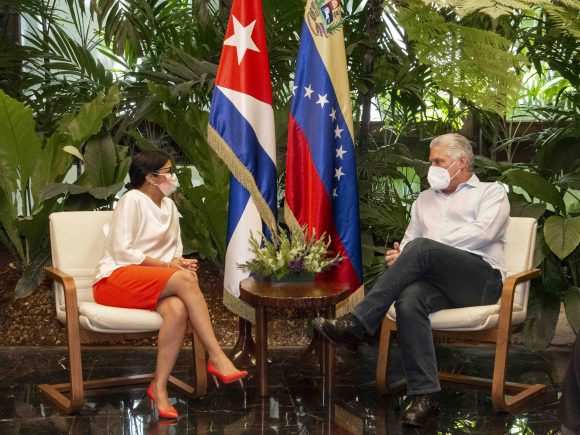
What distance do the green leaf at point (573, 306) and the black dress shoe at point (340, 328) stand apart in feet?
4.59

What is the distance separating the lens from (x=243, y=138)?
460cm

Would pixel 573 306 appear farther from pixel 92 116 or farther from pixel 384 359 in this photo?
pixel 92 116

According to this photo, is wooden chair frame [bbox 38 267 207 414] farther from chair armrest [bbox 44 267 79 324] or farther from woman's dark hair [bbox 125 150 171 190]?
woman's dark hair [bbox 125 150 171 190]

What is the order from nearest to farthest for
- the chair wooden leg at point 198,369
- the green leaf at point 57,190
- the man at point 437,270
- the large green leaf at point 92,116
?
the man at point 437,270 < the chair wooden leg at point 198,369 < the green leaf at point 57,190 < the large green leaf at point 92,116

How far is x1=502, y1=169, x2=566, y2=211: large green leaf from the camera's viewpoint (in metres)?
4.83

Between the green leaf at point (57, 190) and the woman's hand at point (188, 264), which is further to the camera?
the green leaf at point (57, 190)

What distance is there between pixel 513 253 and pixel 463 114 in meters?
2.12

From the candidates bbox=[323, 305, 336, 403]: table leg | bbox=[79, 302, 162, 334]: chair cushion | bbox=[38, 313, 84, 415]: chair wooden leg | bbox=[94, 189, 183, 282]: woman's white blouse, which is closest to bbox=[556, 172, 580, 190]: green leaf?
bbox=[323, 305, 336, 403]: table leg

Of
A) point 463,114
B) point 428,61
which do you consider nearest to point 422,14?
point 428,61

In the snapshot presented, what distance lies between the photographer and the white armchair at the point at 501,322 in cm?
377

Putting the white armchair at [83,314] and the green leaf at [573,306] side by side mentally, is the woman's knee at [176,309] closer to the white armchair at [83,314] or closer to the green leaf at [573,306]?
the white armchair at [83,314]

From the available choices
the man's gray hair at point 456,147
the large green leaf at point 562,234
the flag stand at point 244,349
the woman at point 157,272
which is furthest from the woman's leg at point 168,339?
the large green leaf at point 562,234

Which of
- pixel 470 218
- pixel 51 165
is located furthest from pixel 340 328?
pixel 51 165

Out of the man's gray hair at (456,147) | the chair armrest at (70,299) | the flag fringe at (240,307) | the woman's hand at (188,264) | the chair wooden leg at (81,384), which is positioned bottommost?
the chair wooden leg at (81,384)
